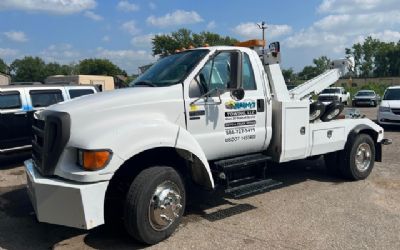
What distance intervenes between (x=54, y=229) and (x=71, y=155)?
1487mm

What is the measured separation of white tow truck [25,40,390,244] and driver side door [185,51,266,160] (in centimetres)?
1

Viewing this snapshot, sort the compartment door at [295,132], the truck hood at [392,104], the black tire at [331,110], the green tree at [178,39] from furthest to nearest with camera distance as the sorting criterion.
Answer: the green tree at [178,39] → the truck hood at [392,104] → the black tire at [331,110] → the compartment door at [295,132]

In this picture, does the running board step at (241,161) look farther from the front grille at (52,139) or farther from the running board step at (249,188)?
the front grille at (52,139)

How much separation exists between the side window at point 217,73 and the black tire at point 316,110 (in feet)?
7.03

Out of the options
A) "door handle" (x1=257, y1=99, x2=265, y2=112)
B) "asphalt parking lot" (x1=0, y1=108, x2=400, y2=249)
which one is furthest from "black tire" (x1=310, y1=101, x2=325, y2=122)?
"door handle" (x1=257, y1=99, x2=265, y2=112)

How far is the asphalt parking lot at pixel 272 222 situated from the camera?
4938 millimetres

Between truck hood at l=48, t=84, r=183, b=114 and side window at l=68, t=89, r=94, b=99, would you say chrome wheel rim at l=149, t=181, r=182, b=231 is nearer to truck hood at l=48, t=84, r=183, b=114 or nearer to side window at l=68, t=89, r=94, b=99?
truck hood at l=48, t=84, r=183, b=114

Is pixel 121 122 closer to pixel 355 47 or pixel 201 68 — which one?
pixel 201 68

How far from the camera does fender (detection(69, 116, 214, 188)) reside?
14.6 feet

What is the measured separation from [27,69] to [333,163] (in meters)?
116

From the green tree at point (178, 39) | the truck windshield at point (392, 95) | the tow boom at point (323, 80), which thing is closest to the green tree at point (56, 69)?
the green tree at point (178, 39)

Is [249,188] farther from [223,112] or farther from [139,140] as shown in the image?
[139,140]

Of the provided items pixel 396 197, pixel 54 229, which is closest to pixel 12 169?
pixel 54 229

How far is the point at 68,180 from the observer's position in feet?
14.6
